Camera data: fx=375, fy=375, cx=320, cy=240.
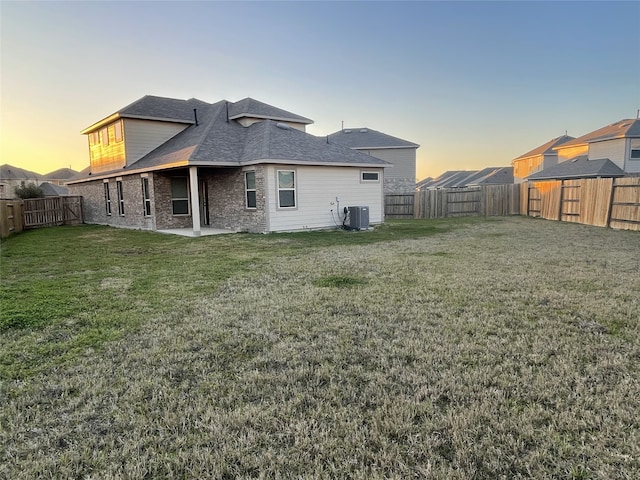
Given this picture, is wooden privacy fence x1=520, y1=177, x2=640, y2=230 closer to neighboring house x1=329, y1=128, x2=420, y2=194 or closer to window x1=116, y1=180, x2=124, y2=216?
neighboring house x1=329, y1=128, x2=420, y2=194

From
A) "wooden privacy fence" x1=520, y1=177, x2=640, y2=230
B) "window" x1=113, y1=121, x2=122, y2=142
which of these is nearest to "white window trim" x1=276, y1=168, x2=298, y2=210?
"window" x1=113, y1=121, x2=122, y2=142

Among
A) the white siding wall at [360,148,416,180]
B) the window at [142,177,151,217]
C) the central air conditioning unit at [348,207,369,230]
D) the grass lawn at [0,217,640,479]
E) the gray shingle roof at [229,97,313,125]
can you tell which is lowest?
the grass lawn at [0,217,640,479]

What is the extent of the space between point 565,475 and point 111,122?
804 inches

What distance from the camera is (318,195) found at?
47.6 feet

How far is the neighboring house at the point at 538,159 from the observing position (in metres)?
36.3

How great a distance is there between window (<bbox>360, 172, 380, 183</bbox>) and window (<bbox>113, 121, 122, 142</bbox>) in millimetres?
11178

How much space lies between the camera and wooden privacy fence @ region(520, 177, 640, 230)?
43.2 ft

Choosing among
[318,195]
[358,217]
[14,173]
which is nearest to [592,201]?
[358,217]

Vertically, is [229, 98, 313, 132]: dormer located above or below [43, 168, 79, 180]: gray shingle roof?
below

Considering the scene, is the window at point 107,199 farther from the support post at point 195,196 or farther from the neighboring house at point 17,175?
the neighboring house at point 17,175

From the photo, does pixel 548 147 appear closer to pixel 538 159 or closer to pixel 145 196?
pixel 538 159

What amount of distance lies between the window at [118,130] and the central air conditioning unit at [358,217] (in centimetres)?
1129

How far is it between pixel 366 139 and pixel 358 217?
17183 mm

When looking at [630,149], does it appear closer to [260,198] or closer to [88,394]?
[260,198]
